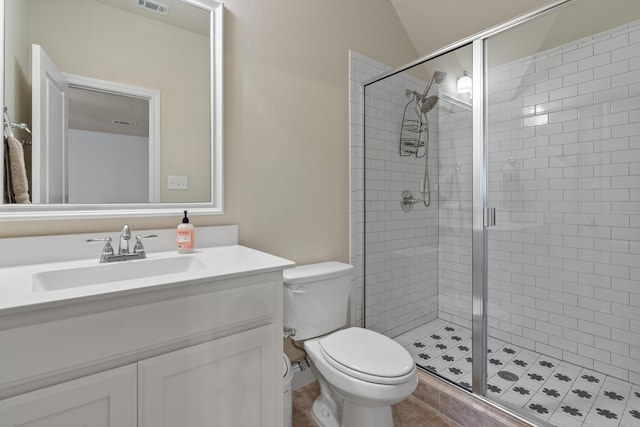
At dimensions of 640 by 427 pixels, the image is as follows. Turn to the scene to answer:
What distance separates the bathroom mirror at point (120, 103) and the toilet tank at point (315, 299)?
0.54m

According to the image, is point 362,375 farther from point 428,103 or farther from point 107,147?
point 428,103

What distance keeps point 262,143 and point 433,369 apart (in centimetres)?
166

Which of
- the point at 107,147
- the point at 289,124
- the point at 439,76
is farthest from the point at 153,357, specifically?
the point at 439,76

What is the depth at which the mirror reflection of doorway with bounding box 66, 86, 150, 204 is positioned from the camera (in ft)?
4.07

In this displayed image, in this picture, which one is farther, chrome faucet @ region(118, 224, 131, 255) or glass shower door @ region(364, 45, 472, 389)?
glass shower door @ region(364, 45, 472, 389)

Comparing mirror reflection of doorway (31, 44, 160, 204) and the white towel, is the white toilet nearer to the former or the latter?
mirror reflection of doorway (31, 44, 160, 204)

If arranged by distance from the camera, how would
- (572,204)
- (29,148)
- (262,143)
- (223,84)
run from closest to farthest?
(29,148) → (223,84) → (262,143) → (572,204)

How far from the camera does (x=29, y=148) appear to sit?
115 centimetres

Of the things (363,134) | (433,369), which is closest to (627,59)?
(363,134)

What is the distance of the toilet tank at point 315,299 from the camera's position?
5.09ft

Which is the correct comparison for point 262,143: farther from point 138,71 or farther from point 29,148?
point 29,148

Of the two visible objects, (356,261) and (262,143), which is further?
(356,261)

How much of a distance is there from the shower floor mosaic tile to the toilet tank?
0.75 m

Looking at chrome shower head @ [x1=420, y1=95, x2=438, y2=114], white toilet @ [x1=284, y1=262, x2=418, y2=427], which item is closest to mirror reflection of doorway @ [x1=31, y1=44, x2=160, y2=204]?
white toilet @ [x1=284, y1=262, x2=418, y2=427]
